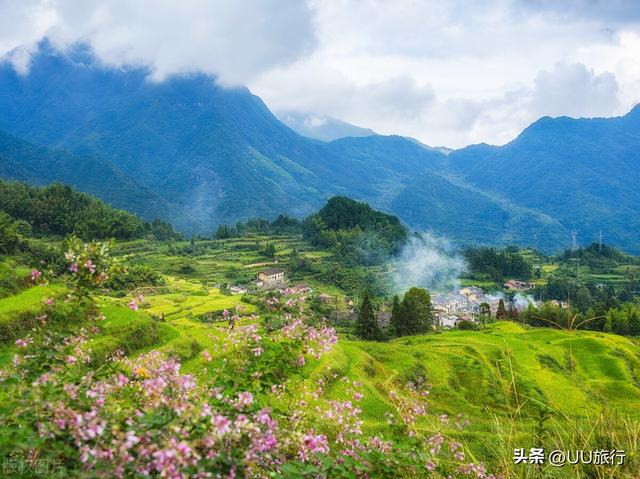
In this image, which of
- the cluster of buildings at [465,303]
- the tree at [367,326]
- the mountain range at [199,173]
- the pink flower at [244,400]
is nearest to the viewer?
the pink flower at [244,400]

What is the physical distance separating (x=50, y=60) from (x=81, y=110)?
90.9 ft

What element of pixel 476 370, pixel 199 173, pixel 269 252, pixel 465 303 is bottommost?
pixel 465 303

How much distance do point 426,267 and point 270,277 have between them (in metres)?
33.7

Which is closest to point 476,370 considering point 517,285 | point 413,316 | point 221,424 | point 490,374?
point 490,374

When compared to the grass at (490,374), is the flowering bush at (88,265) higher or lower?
higher

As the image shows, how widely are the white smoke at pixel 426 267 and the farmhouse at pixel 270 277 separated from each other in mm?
16525

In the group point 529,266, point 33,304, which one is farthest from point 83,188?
point 33,304

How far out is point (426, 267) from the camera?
7381 centimetres

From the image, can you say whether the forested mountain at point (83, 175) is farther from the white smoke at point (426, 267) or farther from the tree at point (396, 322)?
the tree at point (396, 322)

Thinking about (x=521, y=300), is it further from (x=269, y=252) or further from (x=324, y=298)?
(x=269, y=252)

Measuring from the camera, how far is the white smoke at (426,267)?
66312mm

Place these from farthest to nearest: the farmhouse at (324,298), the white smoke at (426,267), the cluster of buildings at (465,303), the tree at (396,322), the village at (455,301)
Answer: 1. the white smoke at (426,267)
2. the cluster of buildings at (465,303)
3. the village at (455,301)
4. the farmhouse at (324,298)
5. the tree at (396,322)

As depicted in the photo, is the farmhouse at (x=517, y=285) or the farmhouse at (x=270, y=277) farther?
the farmhouse at (x=517, y=285)

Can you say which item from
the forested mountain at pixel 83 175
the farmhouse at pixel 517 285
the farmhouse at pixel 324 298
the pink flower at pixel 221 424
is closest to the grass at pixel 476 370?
the pink flower at pixel 221 424
